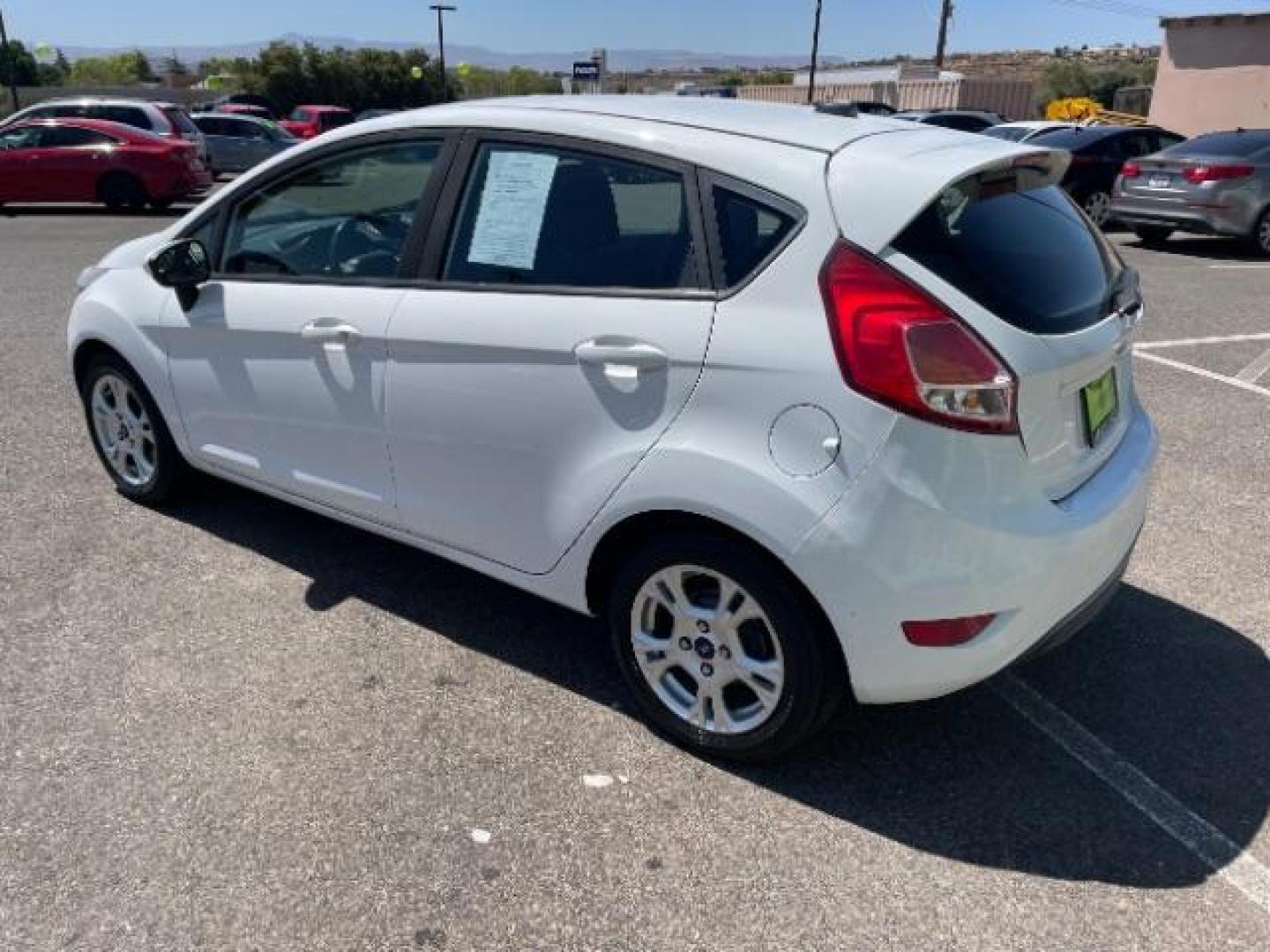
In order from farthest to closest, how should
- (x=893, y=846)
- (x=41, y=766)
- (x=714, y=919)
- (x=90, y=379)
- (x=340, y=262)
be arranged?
(x=90, y=379)
(x=340, y=262)
(x=41, y=766)
(x=893, y=846)
(x=714, y=919)

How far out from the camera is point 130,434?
4.43 m

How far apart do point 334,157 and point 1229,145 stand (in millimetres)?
12069

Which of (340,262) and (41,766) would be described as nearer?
(41,766)

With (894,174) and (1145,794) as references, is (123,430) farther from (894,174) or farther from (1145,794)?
(1145,794)

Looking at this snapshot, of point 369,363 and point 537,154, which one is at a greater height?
point 537,154

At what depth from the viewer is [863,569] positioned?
238 centimetres

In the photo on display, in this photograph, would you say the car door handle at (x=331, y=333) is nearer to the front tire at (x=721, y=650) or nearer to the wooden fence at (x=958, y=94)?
the front tire at (x=721, y=650)

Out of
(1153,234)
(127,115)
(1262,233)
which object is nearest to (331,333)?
(1262,233)

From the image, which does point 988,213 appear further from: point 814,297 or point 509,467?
point 509,467

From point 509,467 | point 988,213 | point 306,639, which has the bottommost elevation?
point 306,639

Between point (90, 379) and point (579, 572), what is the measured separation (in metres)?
2.77

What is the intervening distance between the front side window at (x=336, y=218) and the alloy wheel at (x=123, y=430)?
0.96 metres

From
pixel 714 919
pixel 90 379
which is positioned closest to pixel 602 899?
pixel 714 919

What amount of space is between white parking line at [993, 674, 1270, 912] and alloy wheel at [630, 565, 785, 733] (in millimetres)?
925
